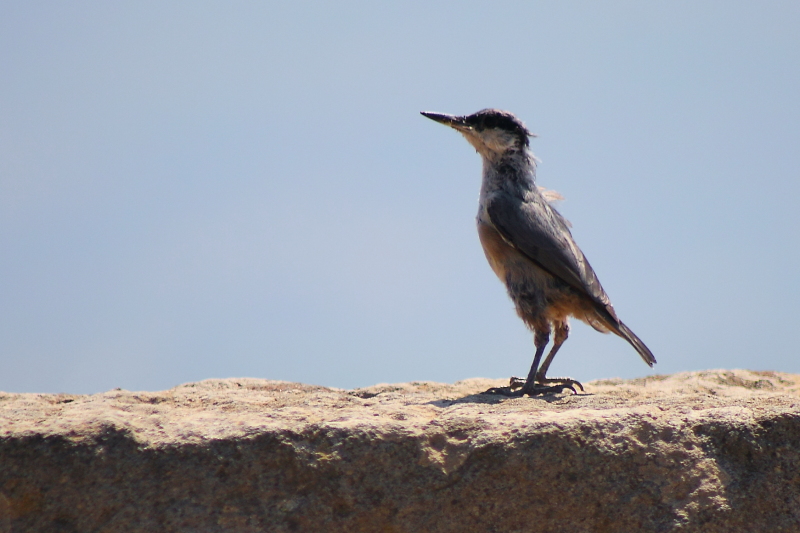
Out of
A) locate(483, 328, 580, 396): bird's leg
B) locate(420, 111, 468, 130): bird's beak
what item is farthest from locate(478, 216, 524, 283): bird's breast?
locate(420, 111, 468, 130): bird's beak

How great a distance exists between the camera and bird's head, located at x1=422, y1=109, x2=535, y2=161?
21.7 ft

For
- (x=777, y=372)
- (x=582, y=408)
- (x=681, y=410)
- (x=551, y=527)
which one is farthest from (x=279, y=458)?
(x=777, y=372)

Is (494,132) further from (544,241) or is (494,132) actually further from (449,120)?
(544,241)

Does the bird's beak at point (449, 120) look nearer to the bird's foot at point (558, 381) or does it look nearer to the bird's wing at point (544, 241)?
the bird's wing at point (544, 241)

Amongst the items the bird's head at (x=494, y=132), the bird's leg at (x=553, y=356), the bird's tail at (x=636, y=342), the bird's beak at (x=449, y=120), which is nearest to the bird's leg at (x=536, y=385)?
the bird's leg at (x=553, y=356)

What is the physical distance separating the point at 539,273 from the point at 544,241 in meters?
0.25

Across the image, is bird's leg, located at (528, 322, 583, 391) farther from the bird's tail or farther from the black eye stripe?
the black eye stripe

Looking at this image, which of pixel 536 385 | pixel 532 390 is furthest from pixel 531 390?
pixel 536 385

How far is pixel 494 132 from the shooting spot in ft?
Answer: 21.8

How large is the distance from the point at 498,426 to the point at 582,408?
0.64 meters

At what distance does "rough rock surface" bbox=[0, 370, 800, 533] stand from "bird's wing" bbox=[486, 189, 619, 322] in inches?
80.6

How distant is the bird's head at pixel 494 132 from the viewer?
6.60 m

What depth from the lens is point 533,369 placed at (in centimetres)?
563

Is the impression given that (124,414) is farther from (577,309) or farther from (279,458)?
(577,309)
